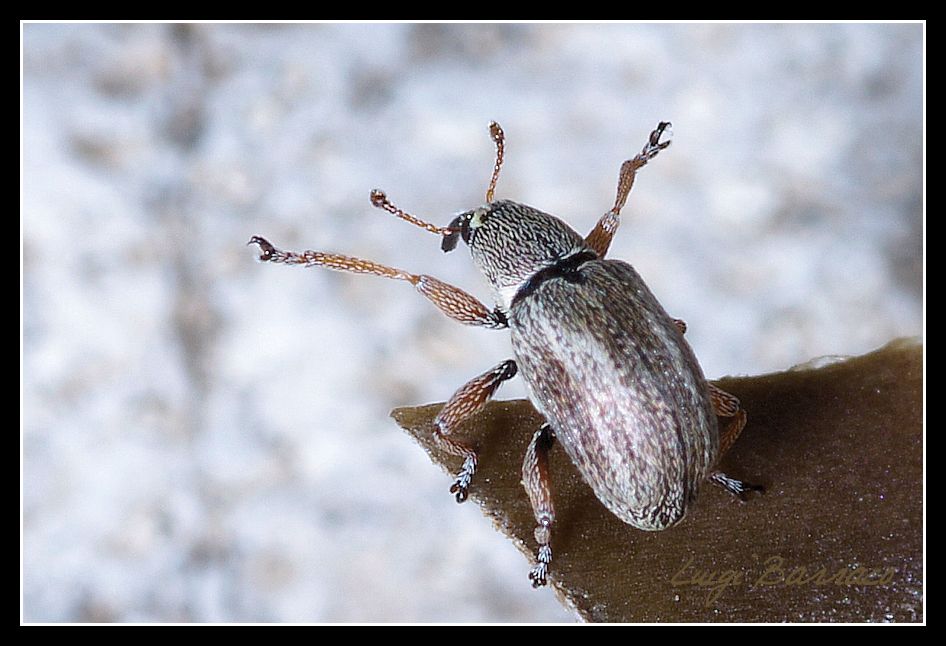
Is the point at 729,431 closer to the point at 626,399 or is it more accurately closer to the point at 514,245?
the point at 626,399

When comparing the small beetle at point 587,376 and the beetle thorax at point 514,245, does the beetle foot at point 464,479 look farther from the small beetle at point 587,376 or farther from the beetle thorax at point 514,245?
the beetle thorax at point 514,245

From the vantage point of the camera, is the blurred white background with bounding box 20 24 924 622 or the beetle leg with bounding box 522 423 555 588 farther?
the blurred white background with bounding box 20 24 924 622

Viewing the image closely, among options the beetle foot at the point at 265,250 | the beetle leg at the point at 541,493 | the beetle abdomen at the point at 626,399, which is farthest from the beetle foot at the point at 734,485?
the beetle foot at the point at 265,250

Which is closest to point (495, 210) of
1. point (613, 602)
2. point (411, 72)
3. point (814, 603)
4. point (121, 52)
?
point (411, 72)

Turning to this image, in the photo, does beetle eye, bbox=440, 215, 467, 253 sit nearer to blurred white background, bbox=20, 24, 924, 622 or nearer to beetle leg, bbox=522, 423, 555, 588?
blurred white background, bbox=20, 24, 924, 622

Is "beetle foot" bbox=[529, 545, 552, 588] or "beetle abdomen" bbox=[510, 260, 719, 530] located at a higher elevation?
"beetle abdomen" bbox=[510, 260, 719, 530]

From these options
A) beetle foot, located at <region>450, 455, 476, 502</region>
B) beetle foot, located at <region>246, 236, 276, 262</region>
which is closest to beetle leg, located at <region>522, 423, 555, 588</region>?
beetle foot, located at <region>450, 455, 476, 502</region>

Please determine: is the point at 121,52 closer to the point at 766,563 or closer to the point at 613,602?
the point at 613,602
